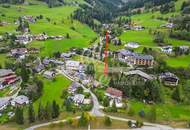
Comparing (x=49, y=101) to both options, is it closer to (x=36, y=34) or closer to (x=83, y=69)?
(x=83, y=69)

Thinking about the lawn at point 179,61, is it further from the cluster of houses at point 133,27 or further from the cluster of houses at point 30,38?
the cluster of houses at point 30,38

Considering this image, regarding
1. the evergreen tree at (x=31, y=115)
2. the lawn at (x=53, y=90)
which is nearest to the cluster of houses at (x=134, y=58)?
the lawn at (x=53, y=90)

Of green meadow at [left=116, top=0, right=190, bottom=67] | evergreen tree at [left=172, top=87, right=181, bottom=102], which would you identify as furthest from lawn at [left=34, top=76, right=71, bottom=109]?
green meadow at [left=116, top=0, right=190, bottom=67]

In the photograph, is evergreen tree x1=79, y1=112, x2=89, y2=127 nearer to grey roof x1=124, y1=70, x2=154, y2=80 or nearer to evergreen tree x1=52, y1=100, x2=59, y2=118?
evergreen tree x1=52, y1=100, x2=59, y2=118

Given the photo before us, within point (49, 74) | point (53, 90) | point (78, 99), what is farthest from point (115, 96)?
point (49, 74)

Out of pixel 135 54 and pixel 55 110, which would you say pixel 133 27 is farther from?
pixel 55 110

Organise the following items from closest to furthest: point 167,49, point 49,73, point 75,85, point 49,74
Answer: point 75,85
point 49,74
point 49,73
point 167,49

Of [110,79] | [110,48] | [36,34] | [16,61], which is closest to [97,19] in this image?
[36,34]

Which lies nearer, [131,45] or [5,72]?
[5,72]
